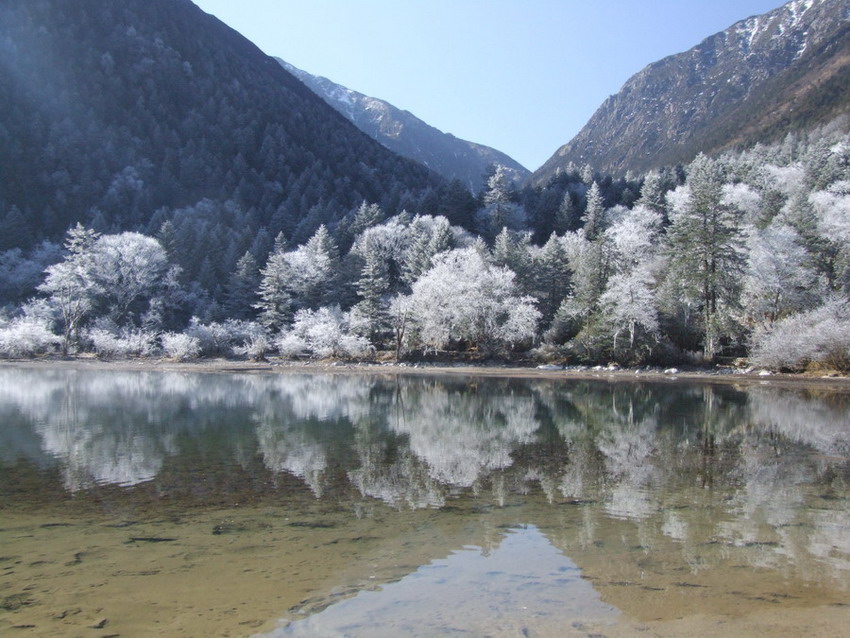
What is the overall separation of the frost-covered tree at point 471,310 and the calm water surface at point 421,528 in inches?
1167

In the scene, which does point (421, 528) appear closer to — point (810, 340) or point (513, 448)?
point (513, 448)

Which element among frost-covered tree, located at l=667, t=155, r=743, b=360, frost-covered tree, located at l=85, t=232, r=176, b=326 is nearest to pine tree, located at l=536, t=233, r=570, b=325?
frost-covered tree, located at l=667, t=155, r=743, b=360

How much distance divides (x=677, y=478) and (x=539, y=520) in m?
4.69

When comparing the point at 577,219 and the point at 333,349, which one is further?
the point at 577,219

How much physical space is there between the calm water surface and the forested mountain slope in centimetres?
6266

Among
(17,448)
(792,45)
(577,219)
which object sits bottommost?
(17,448)

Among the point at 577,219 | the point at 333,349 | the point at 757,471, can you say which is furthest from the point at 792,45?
the point at 757,471

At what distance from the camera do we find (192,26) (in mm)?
142875

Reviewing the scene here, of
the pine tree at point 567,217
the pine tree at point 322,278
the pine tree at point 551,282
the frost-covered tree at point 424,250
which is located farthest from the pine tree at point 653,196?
the pine tree at point 322,278

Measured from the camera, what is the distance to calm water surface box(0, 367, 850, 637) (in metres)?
6.20

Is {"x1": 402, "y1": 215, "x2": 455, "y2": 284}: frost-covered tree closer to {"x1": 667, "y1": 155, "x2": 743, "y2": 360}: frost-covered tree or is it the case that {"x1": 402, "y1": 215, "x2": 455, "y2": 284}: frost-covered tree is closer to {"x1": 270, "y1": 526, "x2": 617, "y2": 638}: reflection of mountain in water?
{"x1": 667, "y1": 155, "x2": 743, "y2": 360}: frost-covered tree

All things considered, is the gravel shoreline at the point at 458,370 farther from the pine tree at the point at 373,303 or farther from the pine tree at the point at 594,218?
the pine tree at the point at 594,218

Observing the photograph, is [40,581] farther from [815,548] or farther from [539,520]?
[815,548]

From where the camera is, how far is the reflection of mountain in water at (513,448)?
398 inches
